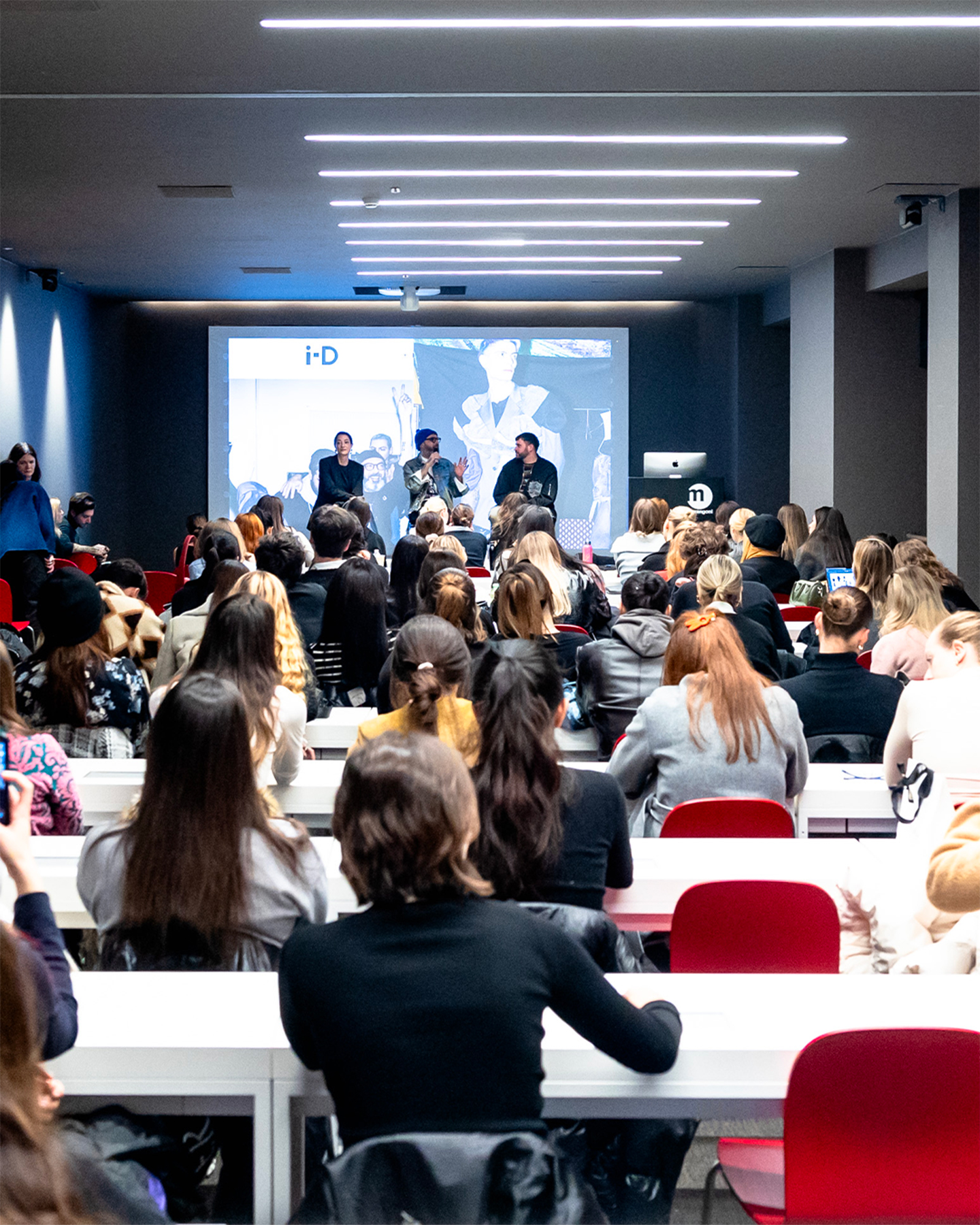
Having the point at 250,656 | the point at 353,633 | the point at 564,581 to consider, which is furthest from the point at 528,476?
the point at 250,656

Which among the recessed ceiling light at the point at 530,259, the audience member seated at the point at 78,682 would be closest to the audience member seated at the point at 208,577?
the audience member seated at the point at 78,682

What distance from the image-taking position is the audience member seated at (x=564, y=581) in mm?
6316

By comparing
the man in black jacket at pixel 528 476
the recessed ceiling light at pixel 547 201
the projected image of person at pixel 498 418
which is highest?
the recessed ceiling light at pixel 547 201

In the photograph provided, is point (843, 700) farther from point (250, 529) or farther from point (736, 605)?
point (250, 529)

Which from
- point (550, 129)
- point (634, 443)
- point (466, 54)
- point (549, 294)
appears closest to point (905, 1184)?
point (466, 54)

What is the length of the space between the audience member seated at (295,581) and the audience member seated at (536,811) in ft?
11.0

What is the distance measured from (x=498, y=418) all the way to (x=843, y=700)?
11318 mm

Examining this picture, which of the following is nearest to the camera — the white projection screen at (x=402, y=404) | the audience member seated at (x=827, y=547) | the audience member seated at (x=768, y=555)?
the audience member seated at (x=768, y=555)

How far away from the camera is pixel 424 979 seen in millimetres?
1767

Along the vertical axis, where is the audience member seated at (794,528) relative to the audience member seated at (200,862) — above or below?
above

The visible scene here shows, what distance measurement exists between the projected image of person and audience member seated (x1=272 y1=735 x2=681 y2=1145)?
545 inches

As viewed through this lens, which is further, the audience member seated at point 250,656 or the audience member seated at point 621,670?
the audience member seated at point 621,670

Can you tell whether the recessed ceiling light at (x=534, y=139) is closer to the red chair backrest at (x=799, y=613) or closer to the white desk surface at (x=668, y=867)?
the red chair backrest at (x=799, y=613)

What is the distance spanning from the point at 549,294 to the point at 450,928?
14.1m
